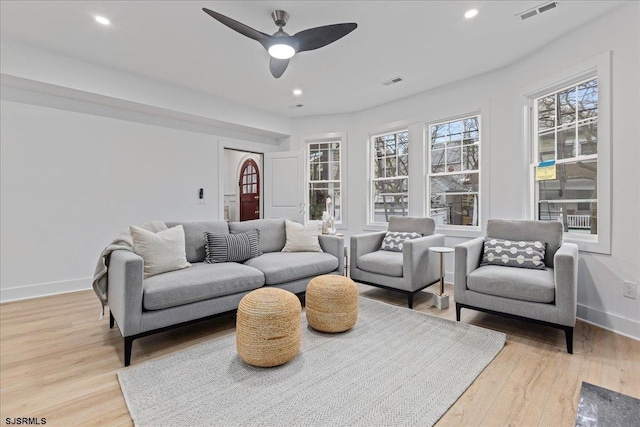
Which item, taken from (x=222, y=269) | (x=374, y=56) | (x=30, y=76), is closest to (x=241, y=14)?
(x=374, y=56)

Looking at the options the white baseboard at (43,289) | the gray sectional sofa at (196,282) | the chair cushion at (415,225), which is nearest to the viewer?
the gray sectional sofa at (196,282)

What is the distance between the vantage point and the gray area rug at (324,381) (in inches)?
59.5

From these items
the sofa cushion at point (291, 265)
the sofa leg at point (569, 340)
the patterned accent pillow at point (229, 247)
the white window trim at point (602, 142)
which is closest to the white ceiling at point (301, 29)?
the white window trim at point (602, 142)

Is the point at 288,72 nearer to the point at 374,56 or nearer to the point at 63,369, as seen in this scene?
the point at 374,56

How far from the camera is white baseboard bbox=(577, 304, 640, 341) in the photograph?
2379 mm

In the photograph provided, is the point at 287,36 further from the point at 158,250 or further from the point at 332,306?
the point at 332,306

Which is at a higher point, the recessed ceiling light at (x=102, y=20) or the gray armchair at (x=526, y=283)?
the recessed ceiling light at (x=102, y=20)

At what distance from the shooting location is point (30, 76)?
3.11 metres

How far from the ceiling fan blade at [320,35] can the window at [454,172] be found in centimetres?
252

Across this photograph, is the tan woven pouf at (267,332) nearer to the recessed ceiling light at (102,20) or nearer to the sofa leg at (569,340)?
the sofa leg at (569,340)

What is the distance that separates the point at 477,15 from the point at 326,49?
1.42m

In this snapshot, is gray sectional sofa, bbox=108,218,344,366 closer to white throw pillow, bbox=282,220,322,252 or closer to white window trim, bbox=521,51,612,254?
white throw pillow, bbox=282,220,322,252

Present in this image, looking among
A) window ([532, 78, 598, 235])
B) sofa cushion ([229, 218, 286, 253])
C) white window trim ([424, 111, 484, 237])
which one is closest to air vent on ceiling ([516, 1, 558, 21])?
window ([532, 78, 598, 235])

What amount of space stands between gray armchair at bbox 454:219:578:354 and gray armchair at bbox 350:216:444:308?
0.45m
